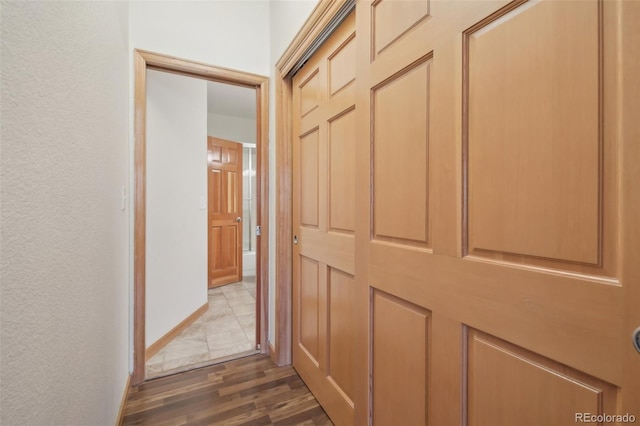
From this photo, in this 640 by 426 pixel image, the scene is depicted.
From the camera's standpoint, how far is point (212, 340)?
7.98 ft

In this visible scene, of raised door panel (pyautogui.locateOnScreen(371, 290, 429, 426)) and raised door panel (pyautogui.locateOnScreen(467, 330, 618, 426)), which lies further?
raised door panel (pyautogui.locateOnScreen(371, 290, 429, 426))

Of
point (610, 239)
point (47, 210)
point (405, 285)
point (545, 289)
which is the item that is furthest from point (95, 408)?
point (610, 239)

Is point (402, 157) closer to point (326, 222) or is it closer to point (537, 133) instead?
point (537, 133)

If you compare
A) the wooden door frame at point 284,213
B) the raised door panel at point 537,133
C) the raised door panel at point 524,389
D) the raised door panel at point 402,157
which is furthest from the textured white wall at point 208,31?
the raised door panel at point 524,389

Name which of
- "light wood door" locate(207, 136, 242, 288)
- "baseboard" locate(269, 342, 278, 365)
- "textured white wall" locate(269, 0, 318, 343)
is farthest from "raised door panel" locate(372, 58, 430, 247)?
"light wood door" locate(207, 136, 242, 288)

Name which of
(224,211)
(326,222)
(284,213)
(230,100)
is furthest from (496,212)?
(230,100)

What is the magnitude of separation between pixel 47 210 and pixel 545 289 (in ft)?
3.71

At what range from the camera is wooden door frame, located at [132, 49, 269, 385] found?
6.07ft

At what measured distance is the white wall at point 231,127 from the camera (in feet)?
15.3

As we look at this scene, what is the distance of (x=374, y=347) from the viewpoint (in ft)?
3.66

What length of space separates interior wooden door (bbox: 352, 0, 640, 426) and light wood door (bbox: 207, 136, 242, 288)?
3307 mm

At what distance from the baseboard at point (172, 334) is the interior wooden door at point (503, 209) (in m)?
1.86

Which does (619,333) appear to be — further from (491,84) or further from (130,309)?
(130,309)

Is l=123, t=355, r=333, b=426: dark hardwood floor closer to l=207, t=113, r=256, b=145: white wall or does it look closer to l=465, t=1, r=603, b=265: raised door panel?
l=465, t=1, r=603, b=265: raised door panel
